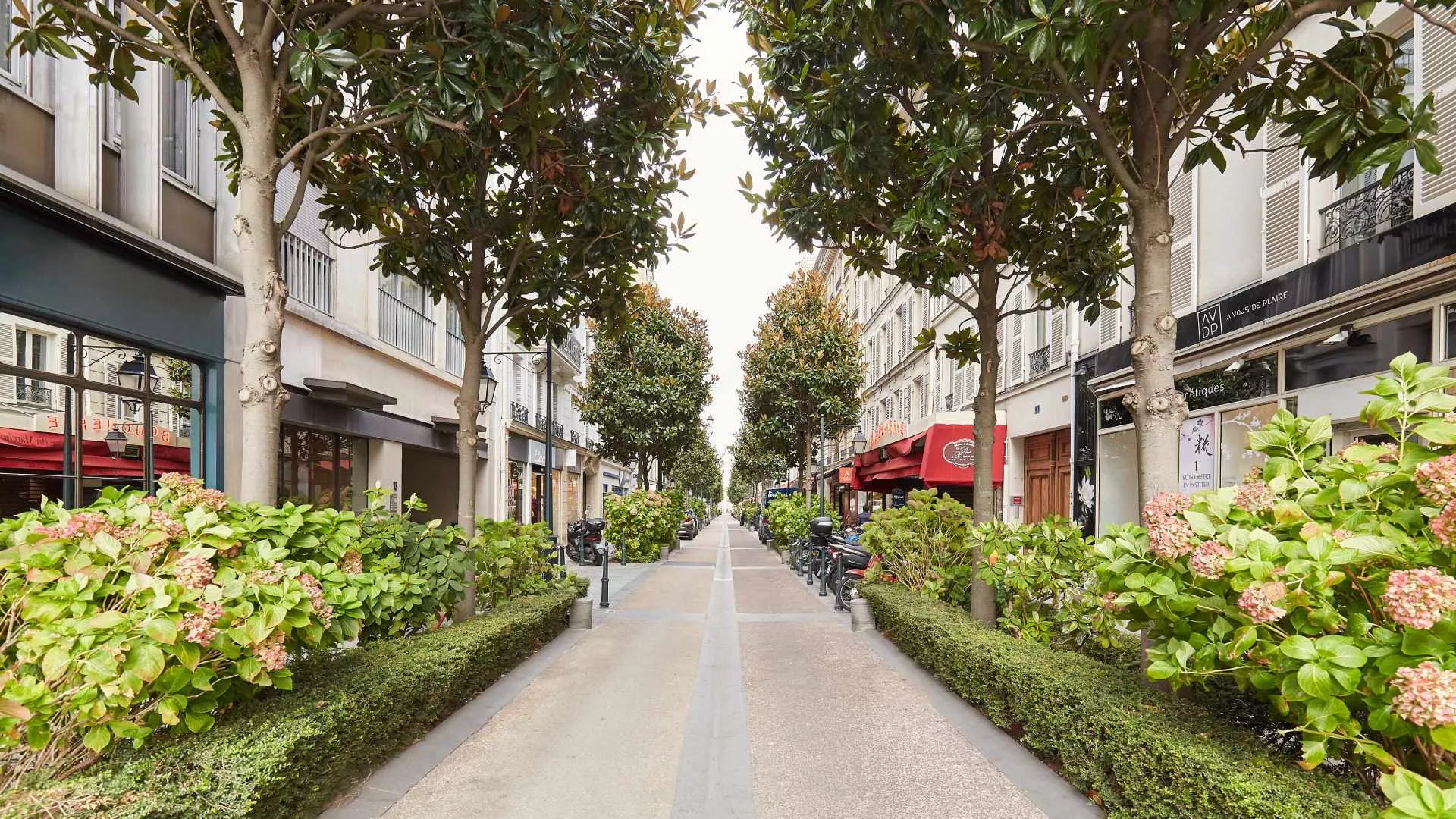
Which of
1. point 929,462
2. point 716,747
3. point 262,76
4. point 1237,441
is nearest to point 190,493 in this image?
point 262,76

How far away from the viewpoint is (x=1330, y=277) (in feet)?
27.1

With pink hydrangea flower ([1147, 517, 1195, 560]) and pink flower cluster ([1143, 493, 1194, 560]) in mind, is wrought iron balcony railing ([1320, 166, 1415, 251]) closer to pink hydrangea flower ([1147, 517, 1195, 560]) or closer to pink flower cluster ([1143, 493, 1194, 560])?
pink flower cluster ([1143, 493, 1194, 560])

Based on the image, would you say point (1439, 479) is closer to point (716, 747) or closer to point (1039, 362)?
point (716, 747)

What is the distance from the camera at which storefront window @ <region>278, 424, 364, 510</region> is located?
37.1ft

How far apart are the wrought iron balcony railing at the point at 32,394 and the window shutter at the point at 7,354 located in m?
0.05

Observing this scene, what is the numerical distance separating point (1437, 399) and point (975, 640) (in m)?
3.88

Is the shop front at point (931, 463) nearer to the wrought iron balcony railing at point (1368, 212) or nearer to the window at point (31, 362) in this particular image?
the wrought iron balcony railing at point (1368, 212)

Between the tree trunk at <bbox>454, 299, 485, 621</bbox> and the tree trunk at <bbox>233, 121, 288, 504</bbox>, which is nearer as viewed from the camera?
the tree trunk at <bbox>233, 121, 288, 504</bbox>

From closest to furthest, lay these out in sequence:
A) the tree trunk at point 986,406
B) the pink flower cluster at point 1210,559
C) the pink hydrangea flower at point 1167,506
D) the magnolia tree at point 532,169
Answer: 1. the pink flower cluster at point 1210,559
2. the pink hydrangea flower at point 1167,506
3. the magnolia tree at point 532,169
4. the tree trunk at point 986,406

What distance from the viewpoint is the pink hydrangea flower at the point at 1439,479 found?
243 cm

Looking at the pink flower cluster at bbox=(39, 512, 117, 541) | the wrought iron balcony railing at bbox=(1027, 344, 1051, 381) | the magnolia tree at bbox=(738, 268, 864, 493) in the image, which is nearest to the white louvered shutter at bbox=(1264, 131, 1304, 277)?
the wrought iron balcony railing at bbox=(1027, 344, 1051, 381)

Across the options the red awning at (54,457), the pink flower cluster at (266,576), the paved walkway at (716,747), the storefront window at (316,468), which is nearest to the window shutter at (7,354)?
the red awning at (54,457)

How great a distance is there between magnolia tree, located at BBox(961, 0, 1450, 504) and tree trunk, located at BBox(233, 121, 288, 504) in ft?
15.6

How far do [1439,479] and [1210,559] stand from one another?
2.47ft
